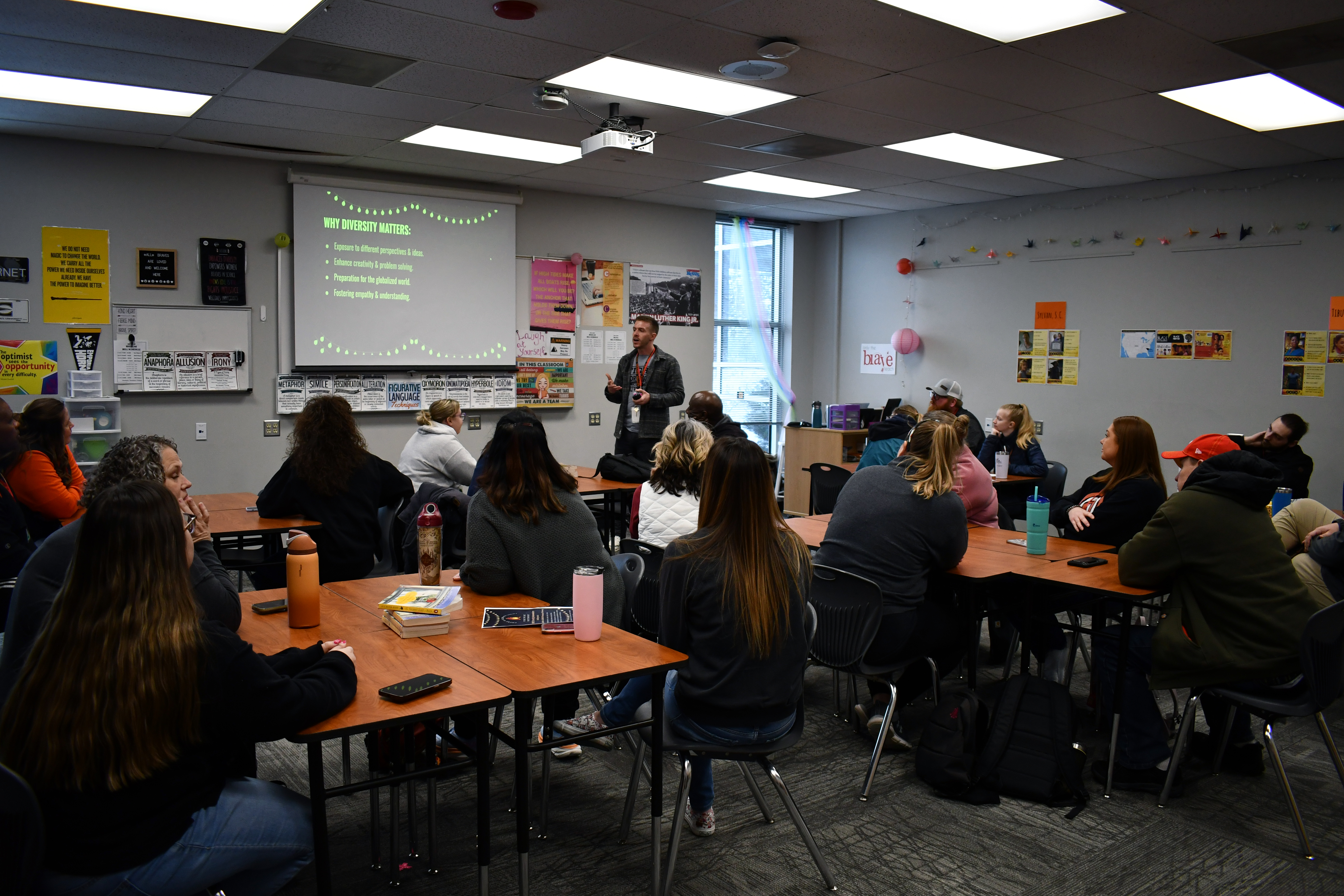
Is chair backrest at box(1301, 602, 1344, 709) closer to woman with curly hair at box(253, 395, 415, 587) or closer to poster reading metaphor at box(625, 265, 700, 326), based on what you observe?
woman with curly hair at box(253, 395, 415, 587)

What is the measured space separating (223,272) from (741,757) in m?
5.38

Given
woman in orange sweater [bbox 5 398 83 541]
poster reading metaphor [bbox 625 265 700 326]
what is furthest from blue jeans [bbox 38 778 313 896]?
poster reading metaphor [bbox 625 265 700 326]

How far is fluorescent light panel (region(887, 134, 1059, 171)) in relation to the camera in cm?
575

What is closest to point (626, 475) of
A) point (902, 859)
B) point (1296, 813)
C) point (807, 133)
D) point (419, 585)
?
point (807, 133)

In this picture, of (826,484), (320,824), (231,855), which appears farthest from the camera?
(826,484)

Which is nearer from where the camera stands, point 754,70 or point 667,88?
point 754,70

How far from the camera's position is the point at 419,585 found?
2.90 m

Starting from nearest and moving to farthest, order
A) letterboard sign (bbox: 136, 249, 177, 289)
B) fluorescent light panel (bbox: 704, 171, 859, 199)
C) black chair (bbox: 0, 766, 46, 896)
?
1. black chair (bbox: 0, 766, 46, 896)
2. letterboard sign (bbox: 136, 249, 177, 289)
3. fluorescent light panel (bbox: 704, 171, 859, 199)

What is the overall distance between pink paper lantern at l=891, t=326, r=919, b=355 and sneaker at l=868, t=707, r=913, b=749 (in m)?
5.32

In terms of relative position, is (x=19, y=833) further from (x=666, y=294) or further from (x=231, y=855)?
(x=666, y=294)

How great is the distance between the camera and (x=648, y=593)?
3199mm

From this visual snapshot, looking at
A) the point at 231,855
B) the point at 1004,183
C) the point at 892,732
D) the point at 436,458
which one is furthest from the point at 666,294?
the point at 231,855

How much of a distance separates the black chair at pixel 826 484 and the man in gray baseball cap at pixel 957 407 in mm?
709

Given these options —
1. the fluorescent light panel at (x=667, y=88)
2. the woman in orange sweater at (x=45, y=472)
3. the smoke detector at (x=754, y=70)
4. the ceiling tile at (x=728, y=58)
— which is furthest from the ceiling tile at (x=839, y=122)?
the woman in orange sweater at (x=45, y=472)
